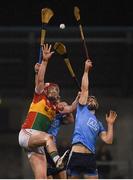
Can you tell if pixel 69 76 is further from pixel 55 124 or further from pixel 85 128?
pixel 85 128

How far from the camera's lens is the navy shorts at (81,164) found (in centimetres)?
1067

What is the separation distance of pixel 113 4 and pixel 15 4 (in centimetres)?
169

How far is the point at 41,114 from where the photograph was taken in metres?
11.1

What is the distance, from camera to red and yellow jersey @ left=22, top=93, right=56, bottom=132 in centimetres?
1107

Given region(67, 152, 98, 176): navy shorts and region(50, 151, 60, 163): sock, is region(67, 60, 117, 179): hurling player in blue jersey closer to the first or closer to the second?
region(67, 152, 98, 176): navy shorts

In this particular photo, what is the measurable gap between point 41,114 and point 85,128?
24.1 inches

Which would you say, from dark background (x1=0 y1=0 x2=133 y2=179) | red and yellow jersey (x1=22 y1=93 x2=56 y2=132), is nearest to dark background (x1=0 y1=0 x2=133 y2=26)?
dark background (x1=0 y1=0 x2=133 y2=179)

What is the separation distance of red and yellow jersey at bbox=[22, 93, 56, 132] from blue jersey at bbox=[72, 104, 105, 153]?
1.36 ft

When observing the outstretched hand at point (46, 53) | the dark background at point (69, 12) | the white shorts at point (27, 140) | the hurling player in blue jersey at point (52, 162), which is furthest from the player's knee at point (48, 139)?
the dark background at point (69, 12)

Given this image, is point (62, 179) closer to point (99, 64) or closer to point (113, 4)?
point (99, 64)

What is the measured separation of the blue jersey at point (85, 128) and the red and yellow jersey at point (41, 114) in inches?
16.3

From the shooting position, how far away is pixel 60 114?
11.3m

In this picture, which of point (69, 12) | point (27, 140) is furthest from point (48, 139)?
point (69, 12)

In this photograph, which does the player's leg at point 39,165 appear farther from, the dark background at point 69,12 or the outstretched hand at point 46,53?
the dark background at point 69,12
